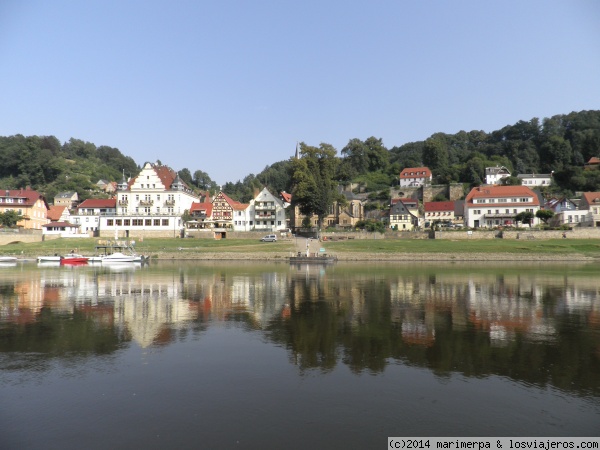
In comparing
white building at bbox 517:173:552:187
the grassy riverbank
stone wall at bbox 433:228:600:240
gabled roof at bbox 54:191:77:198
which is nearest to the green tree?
stone wall at bbox 433:228:600:240

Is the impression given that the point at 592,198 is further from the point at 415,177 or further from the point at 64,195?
the point at 64,195

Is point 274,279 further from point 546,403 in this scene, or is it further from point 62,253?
point 62,253

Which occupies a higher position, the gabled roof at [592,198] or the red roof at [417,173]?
the red roof at [417,173]

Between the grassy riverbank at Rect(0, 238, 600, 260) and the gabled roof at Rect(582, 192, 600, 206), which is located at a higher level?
the gabled roof at Rect(582, 192, 600, 206)

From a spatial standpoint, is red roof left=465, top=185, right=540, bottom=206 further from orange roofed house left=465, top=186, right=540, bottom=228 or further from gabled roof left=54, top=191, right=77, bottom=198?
gabled roof left=54, top=191, right=77, bottom=198

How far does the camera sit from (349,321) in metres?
18.6

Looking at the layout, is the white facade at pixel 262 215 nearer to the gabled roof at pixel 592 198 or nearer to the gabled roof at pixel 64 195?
the gabled roof at pixel 592 198

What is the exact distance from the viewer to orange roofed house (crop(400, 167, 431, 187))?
12194 centimetres

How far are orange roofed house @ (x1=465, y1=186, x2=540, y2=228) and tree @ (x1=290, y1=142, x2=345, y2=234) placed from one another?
92.0ft

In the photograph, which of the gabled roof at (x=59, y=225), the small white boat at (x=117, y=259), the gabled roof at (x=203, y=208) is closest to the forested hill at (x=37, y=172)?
the gabled roof at (x=59, y=225)

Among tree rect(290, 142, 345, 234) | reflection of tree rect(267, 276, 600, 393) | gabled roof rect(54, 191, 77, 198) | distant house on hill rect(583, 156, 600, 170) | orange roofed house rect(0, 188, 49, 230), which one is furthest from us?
gabled roof rect(54, 191, 77, 198)

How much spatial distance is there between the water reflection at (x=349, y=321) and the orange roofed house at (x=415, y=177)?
90.7 metres

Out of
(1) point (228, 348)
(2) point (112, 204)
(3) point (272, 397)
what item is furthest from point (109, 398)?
(2) point (112, 204)

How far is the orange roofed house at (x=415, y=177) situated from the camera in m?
122
